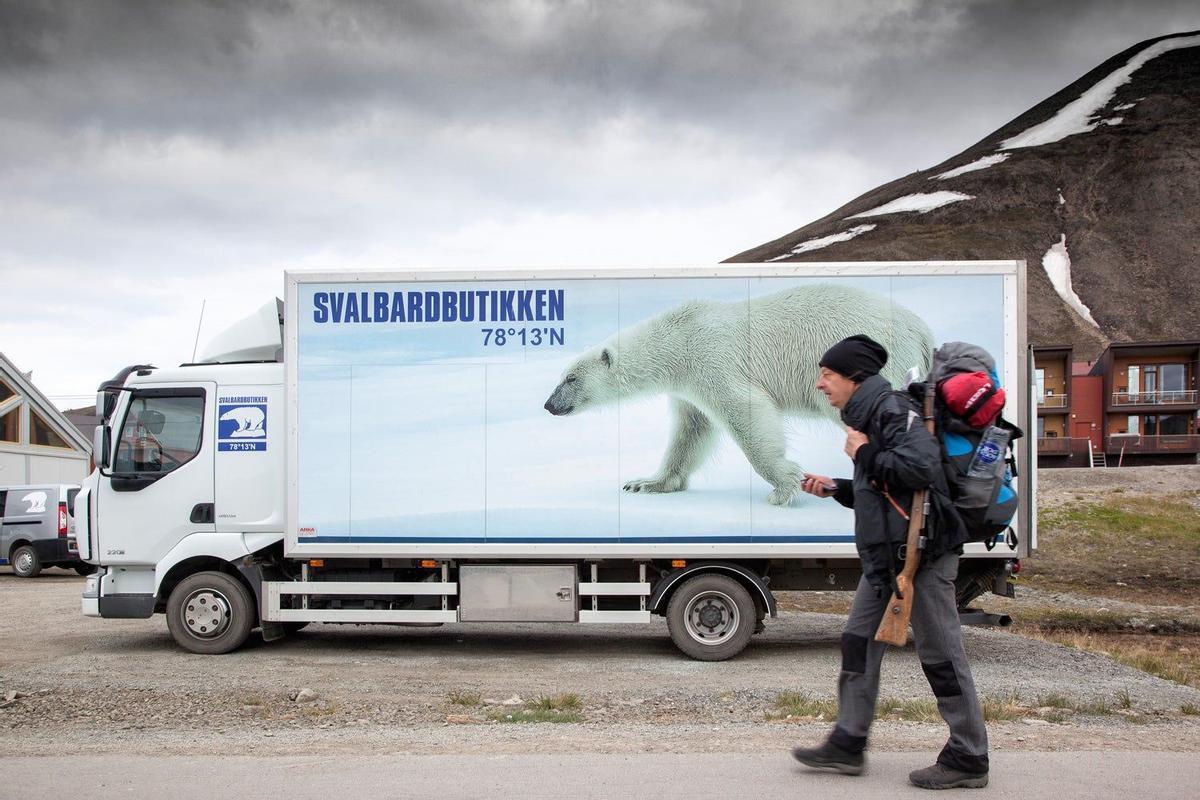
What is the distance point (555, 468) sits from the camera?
866 cm

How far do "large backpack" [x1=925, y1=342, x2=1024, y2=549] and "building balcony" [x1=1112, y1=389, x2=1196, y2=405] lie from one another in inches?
2260

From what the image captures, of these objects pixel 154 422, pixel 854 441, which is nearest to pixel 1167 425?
pixel 154 422

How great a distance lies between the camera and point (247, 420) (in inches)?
359

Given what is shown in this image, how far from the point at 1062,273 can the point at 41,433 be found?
397 ft

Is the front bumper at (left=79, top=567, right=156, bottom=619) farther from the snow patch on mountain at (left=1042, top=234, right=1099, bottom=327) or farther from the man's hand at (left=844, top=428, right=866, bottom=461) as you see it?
the snow patch on mountain at (left=1042, top=234, right=1099, bottom=327)

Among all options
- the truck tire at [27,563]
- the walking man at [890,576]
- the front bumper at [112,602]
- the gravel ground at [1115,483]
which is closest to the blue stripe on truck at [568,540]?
the front bumper at [112,602]

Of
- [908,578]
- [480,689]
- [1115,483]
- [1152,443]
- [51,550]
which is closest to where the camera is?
[908,578]

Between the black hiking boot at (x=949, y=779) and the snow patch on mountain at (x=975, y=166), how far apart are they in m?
169

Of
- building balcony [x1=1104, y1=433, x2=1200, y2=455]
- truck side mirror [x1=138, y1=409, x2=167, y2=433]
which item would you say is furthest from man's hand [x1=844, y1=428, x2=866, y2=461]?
building balcony [x1=1104, y1=433, x2=1200, y2=455]

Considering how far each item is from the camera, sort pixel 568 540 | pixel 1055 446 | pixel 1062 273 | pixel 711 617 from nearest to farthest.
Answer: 1. pixel 568 540
2. pixel 711 617
3. pixel 1055 446
4. pixel 1062 273

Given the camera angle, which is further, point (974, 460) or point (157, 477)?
point (157, 477)

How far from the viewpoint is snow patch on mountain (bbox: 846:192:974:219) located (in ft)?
490

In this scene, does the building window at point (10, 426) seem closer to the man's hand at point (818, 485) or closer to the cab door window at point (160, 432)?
the cab door window at point (160, 432)

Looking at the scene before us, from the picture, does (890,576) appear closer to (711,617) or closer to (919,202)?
(711,617)
